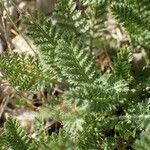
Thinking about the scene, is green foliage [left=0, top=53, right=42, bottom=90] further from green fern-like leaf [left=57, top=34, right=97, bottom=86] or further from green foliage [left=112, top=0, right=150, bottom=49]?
green foliage [left=112, top=0, right=150, bottom=49]

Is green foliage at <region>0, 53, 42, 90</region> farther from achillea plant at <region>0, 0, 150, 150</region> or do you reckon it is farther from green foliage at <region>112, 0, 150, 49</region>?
green foliage at <region>112, 0, 150, 49</region>

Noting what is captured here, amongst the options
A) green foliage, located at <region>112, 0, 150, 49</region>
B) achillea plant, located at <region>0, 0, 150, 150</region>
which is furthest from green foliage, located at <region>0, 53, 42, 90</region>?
green foliage, located at <region>112, 0, 150, 49</region>

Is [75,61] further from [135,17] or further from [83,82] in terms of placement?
[135,17]

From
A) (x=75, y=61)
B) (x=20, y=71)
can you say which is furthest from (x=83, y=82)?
(x=20, y=71)

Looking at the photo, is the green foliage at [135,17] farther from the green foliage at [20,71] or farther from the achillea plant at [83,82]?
the green foliage at [20,71]

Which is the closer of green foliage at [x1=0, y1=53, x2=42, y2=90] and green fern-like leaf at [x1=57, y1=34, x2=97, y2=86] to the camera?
green fern-like leaf at [x1=57, y1=34, x2=97, y2=86]

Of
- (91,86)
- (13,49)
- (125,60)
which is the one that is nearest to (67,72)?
(91,86)

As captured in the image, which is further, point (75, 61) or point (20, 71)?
point (20, 71)

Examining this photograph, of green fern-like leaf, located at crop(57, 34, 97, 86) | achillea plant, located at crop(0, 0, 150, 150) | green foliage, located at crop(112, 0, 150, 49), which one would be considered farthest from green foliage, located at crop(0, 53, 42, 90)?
green foliage, located at crop(112, 0, 150, 49)

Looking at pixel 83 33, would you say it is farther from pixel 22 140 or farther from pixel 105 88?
pixel 22 140
